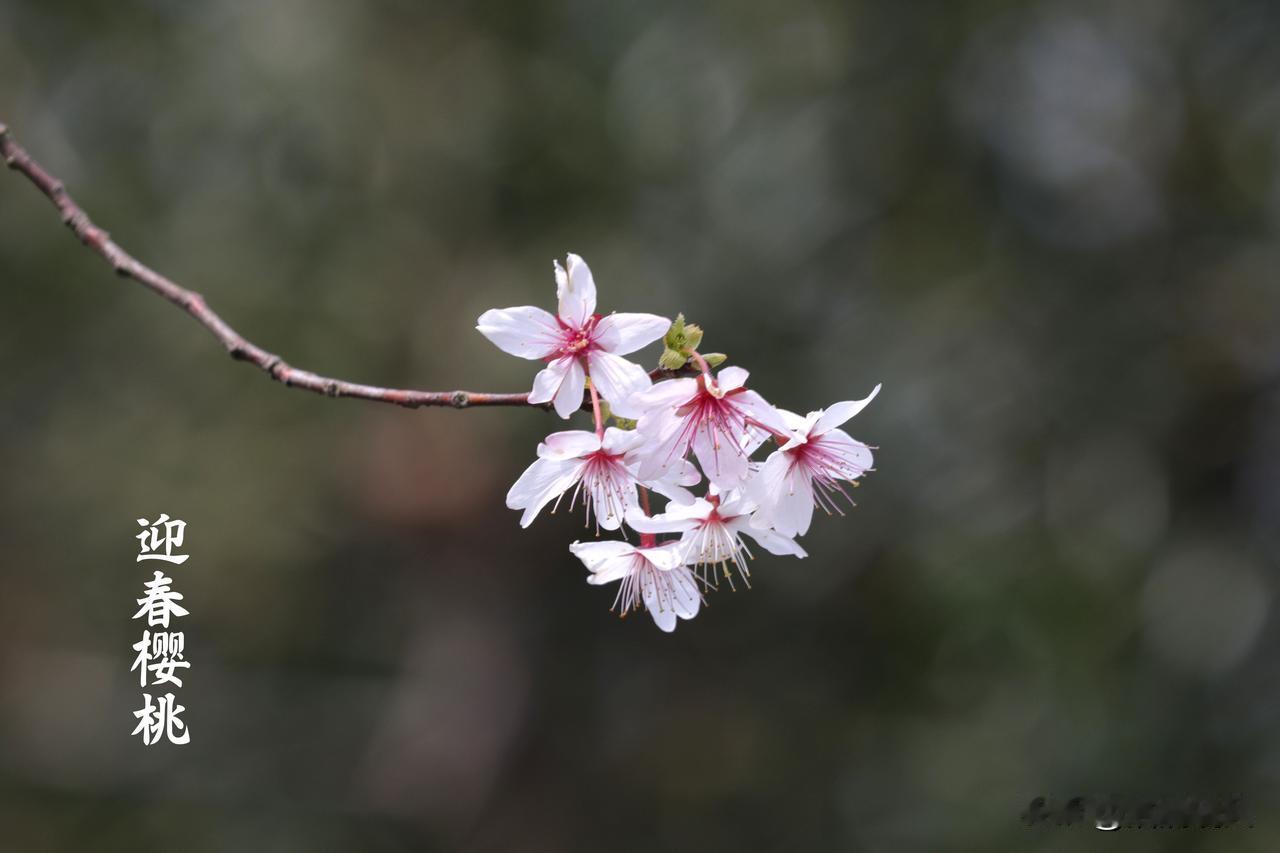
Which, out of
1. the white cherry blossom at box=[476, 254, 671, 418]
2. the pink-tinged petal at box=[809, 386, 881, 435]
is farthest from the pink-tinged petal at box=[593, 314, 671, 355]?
the pink-tinged petal at box=[809, 386, 881, 435]

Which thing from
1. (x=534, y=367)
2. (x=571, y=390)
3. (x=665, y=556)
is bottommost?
(x=665, y=556)

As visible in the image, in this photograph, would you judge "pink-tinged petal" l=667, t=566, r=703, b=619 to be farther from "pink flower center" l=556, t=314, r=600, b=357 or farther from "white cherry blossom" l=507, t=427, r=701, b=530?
"pink flower center" l=556, t=314, r=600, b=357

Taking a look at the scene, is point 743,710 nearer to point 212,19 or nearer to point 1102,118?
point 1102,118

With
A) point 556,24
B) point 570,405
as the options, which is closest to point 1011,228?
point 556,24

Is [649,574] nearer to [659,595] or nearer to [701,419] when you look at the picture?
[659,595]

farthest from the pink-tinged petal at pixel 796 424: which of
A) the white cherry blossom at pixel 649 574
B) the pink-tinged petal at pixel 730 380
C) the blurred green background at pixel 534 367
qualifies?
the blurred green background at pixel 534 367

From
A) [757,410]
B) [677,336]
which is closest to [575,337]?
[677,336]
